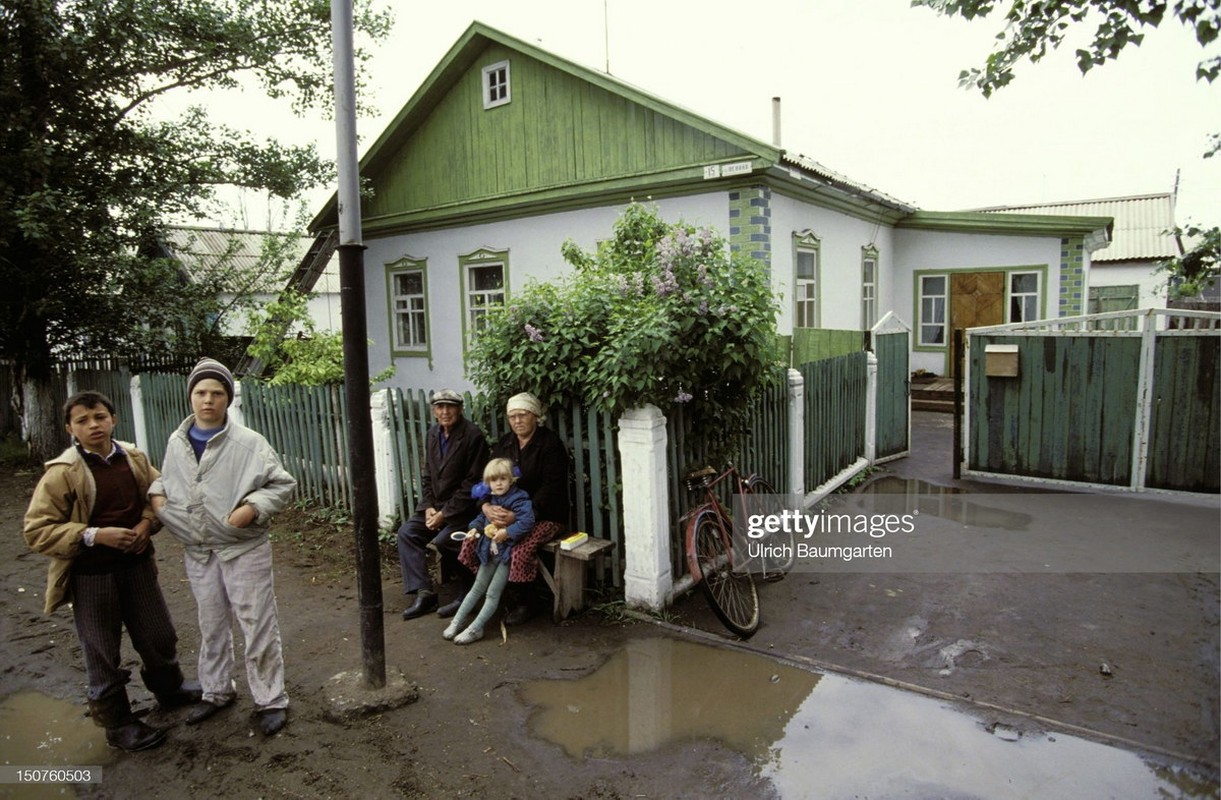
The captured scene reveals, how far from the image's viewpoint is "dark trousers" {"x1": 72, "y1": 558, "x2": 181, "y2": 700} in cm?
360

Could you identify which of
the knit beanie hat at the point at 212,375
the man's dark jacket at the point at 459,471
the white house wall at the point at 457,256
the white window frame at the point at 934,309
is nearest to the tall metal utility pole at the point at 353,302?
the knit beanie hat at the point at 212,375

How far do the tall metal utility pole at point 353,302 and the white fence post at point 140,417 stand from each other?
7.96m

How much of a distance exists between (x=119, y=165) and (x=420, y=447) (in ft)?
26.0

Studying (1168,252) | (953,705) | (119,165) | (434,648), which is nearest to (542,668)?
(434,648)

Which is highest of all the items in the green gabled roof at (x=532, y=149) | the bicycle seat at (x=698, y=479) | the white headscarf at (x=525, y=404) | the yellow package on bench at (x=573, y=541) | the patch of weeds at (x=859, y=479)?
the green gabled roof at (x=532, y=149)

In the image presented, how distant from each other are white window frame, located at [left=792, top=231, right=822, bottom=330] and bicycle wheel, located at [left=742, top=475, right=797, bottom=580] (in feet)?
18.0

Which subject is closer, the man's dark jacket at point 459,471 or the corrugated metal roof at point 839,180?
the man's dark jacket at point 459,471

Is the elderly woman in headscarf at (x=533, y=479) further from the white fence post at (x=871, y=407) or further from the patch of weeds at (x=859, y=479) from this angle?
the white fence post at (x=871, y=407)

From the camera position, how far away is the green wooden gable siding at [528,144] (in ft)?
35.5

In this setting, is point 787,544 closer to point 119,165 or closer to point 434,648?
point 434,648

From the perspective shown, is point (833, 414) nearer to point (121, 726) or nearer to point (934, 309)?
point (121, 726)

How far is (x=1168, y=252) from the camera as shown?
24.8 metres

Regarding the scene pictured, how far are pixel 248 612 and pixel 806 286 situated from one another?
1016cm

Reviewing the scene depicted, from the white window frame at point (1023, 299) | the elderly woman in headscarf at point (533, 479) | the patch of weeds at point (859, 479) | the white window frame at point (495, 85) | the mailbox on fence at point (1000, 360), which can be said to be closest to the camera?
the elderly woman in headscarf at point (533, 479)
